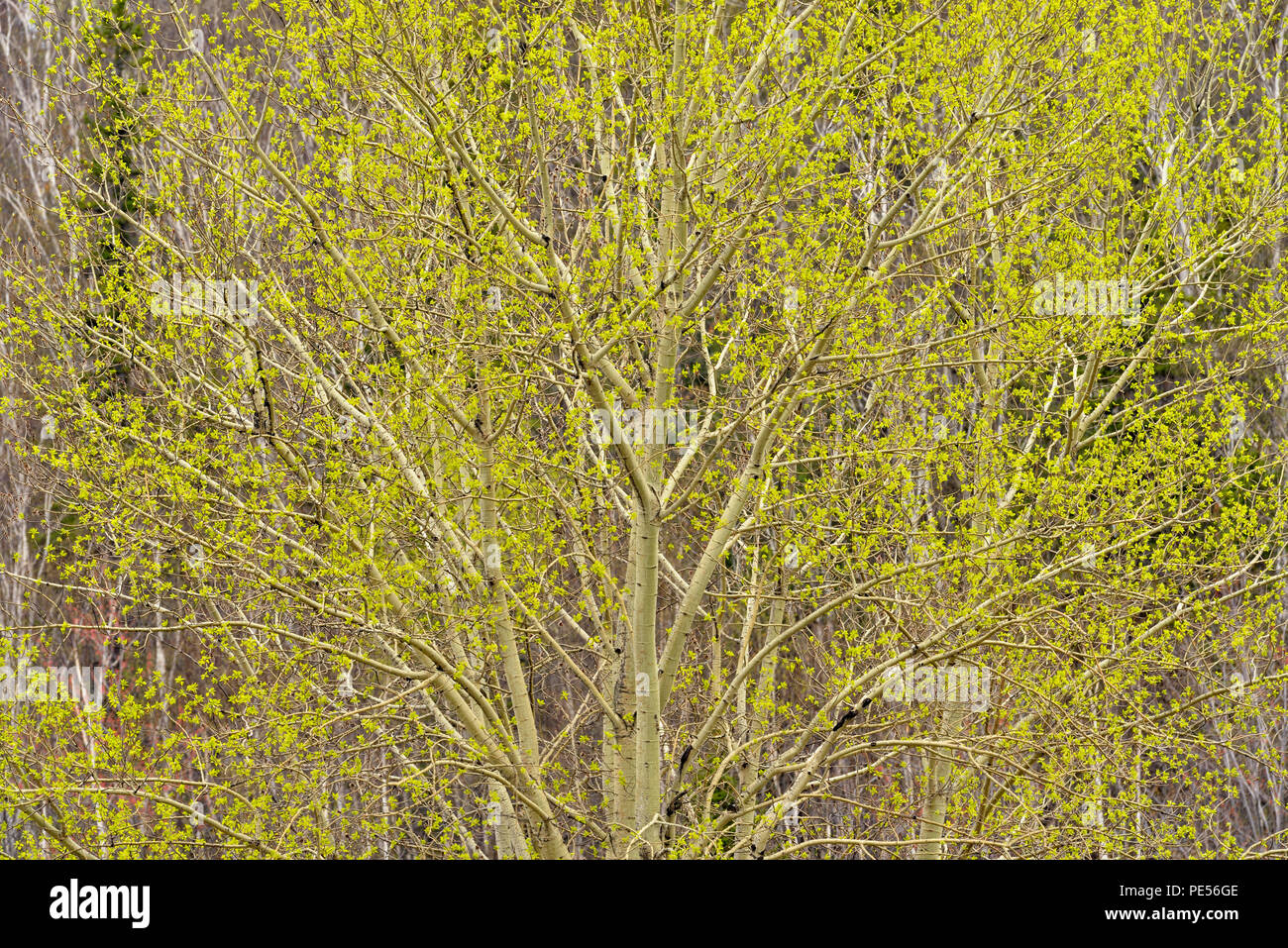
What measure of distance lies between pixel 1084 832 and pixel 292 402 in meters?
6.03

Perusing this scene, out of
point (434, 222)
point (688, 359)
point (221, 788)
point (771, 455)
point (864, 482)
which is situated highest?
point (688, 359)

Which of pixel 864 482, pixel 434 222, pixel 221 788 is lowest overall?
pixel 221 788

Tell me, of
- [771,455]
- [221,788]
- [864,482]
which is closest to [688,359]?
[771,455]

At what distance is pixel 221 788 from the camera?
812 cm

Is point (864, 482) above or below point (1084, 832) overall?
above

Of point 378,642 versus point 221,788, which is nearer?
point 221,788

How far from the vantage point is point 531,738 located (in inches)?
372

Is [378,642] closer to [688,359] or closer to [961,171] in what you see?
[961,171]

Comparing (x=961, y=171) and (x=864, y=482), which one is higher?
(x=961, y=171)
